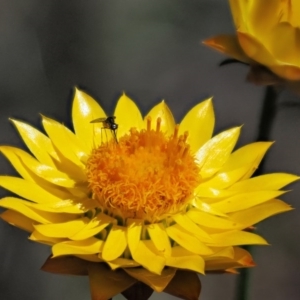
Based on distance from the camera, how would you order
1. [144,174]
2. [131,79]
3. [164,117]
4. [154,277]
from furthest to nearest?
[131,79] < [164,117] < [144,174] < [154,277]

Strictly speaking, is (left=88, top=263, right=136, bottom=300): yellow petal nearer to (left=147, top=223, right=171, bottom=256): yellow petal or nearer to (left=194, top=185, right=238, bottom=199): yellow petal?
(left=147, top=223, right=171, bottom=256): yellow petal

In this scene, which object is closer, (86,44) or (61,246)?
(61,246)

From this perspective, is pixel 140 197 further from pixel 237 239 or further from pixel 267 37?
pixel 267 37

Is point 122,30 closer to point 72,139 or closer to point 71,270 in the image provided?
point 72,139

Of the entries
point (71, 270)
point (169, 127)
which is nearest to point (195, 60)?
point (169, 127)

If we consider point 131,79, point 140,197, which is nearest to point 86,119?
point 140,197

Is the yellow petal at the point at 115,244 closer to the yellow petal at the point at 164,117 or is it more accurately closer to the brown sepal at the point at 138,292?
the brown sepal at the point at 138,292
